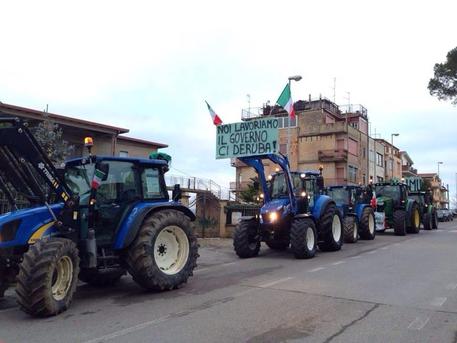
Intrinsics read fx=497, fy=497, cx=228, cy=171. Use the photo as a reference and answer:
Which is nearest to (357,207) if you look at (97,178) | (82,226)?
(97,178)

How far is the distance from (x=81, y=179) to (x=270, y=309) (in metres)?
3.90

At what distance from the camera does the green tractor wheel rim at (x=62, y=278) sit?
689cm

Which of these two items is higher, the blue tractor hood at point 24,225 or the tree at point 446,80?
the tree at point 446,80

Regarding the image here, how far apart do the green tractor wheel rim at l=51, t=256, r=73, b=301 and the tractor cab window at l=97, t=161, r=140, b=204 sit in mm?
1504

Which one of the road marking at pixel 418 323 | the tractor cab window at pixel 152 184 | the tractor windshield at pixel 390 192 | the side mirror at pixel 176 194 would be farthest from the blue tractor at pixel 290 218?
the tractor windshield at pixel 390 192

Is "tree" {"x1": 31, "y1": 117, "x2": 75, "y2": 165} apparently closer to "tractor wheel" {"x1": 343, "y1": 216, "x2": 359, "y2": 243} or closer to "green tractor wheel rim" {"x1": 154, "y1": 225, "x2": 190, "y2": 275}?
"green tractor wheel rim" {"x1": 154, "y1": 225, "x2": 190, "y2": 275}

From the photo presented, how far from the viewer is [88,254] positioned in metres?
7.54

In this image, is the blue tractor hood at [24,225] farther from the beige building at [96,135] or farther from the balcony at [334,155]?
→ the balcony at [334,155]

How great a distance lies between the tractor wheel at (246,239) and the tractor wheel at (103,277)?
4.90 meters

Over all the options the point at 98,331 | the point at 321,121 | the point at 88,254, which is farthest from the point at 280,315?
the point at 321,121

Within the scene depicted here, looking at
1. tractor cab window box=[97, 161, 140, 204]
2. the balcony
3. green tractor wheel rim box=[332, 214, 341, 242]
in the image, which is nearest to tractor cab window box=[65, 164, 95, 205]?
tractor cab window box=[97, 161, 140, 204]

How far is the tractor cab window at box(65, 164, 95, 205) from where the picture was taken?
8.29 m

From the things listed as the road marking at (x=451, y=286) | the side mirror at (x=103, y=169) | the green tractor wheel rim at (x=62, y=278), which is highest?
the side mirror at (x=103, y=169)

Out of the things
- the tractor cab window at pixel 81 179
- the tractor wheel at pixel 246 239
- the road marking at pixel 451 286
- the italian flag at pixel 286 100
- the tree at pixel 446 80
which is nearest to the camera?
the tractor cab window at pixel 81 179
